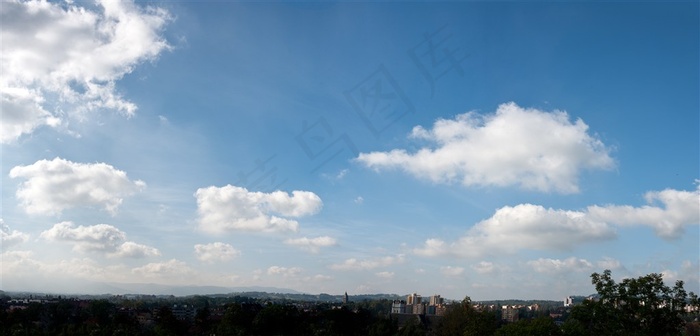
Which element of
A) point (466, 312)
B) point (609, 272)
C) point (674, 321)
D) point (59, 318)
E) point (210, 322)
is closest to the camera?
point (674, 321)

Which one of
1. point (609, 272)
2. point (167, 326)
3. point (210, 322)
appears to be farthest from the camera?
point (210, 322)

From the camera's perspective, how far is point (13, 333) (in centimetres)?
4341

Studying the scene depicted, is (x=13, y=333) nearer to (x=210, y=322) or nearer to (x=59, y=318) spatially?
(x=210, y=322)

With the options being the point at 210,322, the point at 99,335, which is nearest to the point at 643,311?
the point at 99,335

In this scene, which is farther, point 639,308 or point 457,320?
point 457,320

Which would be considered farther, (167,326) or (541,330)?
(167,326)

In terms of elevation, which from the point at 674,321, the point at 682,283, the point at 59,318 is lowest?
the point at 59,318

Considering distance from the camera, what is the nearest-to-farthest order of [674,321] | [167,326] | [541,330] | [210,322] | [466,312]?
1. [674,321]
2. [541,330]
3. [466,312]
4. [167,326]
5. [210,322]

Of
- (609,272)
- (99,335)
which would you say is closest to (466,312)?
(609,272)

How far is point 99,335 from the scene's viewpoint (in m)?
45.7

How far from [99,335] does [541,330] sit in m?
34.9

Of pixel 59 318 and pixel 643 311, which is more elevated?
pixel 643 311

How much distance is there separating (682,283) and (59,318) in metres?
76.3

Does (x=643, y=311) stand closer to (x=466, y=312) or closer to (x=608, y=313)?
(x=608, y=313)
